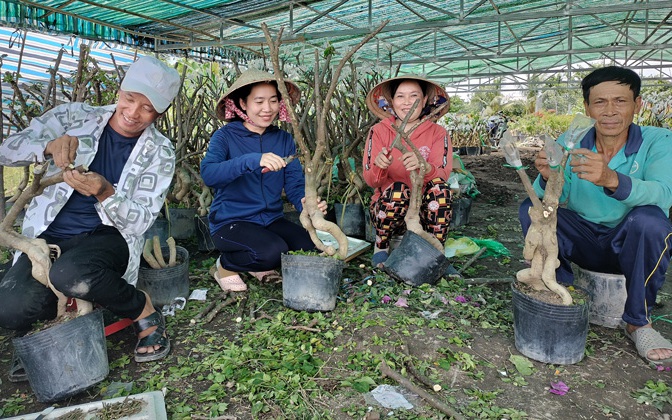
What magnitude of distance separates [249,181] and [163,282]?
819mm

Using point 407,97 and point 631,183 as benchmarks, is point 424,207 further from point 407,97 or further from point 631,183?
point 631,183

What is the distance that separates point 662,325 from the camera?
2.54 meters

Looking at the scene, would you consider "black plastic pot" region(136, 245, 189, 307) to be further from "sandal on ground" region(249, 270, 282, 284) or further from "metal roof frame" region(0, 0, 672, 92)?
"metal roof frame" region(0, 0, 672, 92)

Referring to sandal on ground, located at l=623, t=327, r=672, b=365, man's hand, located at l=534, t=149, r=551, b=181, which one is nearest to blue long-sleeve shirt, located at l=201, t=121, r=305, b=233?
man's hand, located at l=534, t=149, r=551, b=181

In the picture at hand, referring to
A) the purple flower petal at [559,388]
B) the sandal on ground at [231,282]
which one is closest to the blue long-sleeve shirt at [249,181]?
the sandal on ground at [231,282]

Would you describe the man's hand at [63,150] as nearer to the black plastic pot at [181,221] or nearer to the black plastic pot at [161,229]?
the black plastic pot at [161,229]

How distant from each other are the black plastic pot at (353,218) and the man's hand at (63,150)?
2.63 metres

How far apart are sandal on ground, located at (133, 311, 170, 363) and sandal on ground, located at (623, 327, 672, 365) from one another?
2.21 meters

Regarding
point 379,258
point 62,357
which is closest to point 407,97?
point 379,258

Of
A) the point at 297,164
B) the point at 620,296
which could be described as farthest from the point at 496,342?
the point at 297,164

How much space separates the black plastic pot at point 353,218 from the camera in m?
4.31

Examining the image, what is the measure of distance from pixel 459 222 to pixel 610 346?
2577 mm

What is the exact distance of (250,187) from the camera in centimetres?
305

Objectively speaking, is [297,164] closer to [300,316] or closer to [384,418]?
[300,316]
